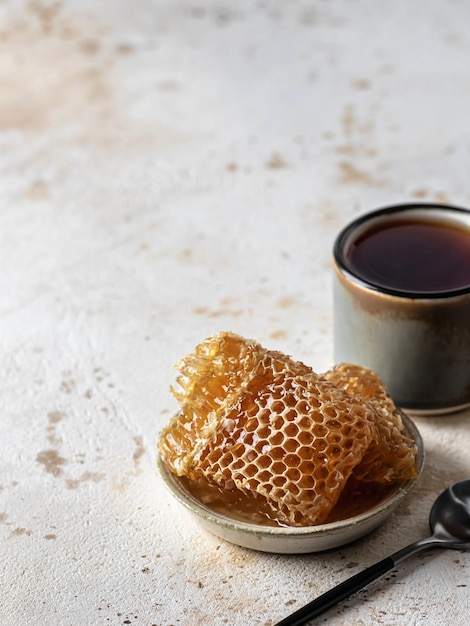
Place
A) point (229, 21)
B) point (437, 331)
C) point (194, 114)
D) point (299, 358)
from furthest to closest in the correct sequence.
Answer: point (229, 21) < point (194, 114) < point (299, 358) < point (437, 331)

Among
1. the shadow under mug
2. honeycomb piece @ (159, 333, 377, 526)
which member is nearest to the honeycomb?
honeycomb piece @ (159, 333, 377, 526)

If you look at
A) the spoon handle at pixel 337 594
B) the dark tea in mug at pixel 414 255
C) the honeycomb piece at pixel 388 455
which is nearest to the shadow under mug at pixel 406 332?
the dark tea in mug at pixel 414 255

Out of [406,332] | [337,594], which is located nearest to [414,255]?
[406,332]

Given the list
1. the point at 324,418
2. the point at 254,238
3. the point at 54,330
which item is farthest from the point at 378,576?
the point at 254,238

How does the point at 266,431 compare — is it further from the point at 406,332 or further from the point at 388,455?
the point at 406,332

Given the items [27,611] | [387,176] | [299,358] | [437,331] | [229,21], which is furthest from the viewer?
[229,21]

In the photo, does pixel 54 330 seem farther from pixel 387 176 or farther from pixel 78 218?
pixel 387 176

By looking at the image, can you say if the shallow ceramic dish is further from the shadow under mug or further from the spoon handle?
the shadow under mug

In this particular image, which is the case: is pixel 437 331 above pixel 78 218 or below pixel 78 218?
above

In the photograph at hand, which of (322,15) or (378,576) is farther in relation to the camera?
(322,15)
